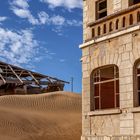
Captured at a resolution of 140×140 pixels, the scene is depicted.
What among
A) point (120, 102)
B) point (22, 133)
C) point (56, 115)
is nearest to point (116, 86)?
point (120, 102)

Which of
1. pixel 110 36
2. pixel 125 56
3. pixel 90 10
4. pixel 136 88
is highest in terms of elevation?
pixel 90 10

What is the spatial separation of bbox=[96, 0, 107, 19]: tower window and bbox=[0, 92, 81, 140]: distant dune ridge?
18093 mm

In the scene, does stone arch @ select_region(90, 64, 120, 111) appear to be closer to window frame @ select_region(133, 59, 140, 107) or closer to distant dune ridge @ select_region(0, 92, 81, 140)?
window frame @ select_region(133, 59, 140, 107)

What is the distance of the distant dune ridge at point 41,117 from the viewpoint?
1396 inches

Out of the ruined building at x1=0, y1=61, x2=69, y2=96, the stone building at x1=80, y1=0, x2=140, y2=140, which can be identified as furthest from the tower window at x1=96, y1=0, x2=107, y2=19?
the ruined building at x1=0, y1=61, x2=69, y2=96

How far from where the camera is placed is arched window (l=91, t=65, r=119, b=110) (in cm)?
1705

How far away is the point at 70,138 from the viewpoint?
3631 centimetres

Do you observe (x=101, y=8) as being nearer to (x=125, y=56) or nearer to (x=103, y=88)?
(x=125, y=56)

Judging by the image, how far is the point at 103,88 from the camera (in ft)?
56.4

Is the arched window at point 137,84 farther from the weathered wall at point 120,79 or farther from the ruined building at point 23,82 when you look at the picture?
the ruined building at point 23,82

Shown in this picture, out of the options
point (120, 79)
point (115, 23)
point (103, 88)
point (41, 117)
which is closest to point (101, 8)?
point (115, 23)

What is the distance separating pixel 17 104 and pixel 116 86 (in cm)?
2755

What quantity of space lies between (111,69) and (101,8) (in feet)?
8.44

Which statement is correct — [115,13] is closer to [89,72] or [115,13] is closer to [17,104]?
[89,72]
